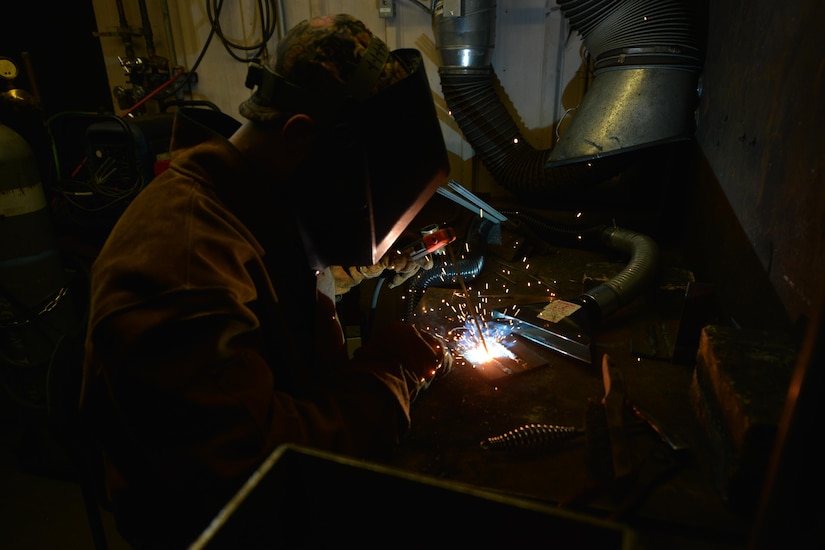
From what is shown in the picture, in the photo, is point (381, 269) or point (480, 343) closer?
point (480, 343)

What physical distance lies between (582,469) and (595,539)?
2.76 ft

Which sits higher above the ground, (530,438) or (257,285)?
(257,285)

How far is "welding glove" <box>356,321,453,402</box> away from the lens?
162 centimetres

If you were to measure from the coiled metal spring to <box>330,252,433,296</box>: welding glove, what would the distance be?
3.38 ft

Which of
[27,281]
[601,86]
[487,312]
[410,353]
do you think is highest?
[601,86]

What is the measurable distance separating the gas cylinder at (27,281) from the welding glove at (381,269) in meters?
1.95

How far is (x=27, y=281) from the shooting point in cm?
351

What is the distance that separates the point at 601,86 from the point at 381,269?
197 centimetres

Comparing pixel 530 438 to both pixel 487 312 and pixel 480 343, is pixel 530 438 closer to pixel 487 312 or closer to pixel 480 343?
pixel 480 343

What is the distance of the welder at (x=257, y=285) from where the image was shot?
3.62ft

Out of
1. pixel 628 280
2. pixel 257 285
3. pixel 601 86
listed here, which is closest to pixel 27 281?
pixel 257 285

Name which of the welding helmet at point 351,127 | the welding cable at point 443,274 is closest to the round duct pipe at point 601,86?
the welding cable at point 443,274

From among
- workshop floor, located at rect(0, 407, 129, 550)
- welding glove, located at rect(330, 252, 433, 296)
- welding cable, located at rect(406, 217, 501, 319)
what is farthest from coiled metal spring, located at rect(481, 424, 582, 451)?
workshop floor, located at rect(0, 407, 129, 550)

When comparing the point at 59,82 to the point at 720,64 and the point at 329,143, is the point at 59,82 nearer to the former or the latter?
the point at 329,143
